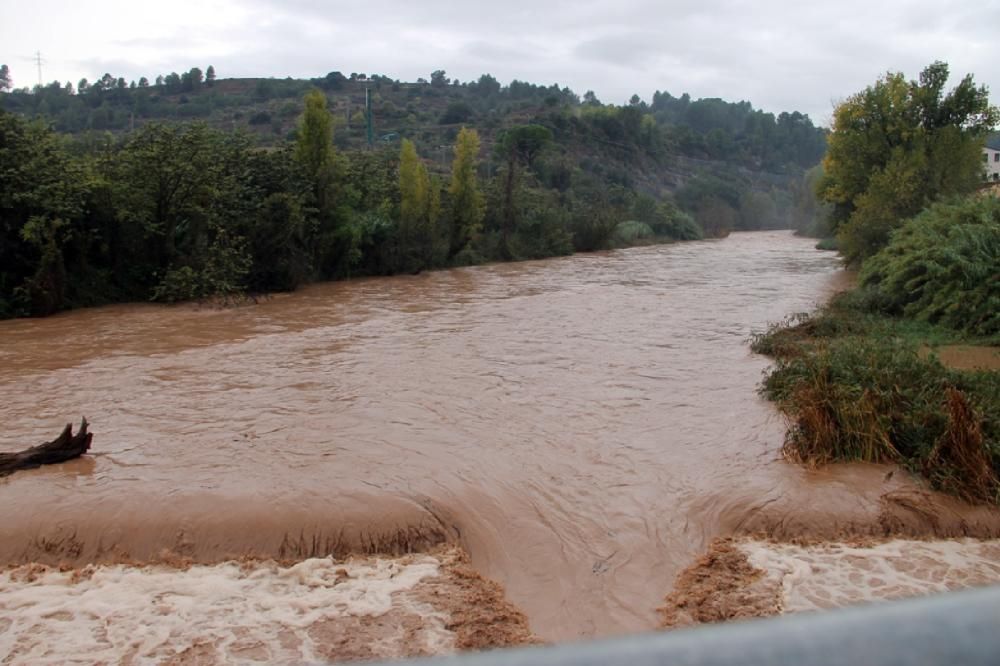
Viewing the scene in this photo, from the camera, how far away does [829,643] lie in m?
0.61

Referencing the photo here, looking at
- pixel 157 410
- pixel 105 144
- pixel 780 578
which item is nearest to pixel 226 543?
pixel 157 410

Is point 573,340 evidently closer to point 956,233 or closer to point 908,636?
point 956,233

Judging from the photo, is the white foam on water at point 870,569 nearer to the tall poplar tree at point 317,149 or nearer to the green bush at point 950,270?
the green bush at point 950,270

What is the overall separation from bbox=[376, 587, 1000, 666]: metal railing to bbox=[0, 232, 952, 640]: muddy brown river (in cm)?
Result: 588

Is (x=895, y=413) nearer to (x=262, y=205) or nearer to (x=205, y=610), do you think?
(x=205, y=610)

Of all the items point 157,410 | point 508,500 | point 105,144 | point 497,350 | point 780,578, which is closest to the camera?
point 780,578

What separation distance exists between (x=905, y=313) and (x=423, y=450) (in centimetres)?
1277

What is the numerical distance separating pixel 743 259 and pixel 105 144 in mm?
26997

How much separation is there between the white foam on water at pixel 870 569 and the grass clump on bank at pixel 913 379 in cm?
95

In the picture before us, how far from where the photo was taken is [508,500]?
8258mm

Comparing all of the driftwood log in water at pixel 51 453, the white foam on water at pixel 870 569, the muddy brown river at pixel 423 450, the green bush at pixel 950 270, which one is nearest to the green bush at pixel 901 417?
the muddy brown river at pixel 423 450

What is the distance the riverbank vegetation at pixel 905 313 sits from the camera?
8.76 meters

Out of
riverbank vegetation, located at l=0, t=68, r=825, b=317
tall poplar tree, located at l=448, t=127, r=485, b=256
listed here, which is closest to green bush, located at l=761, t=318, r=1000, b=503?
riverbank vegetation, located at l=0, t=68, r=825, b=317

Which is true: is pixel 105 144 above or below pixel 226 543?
above
